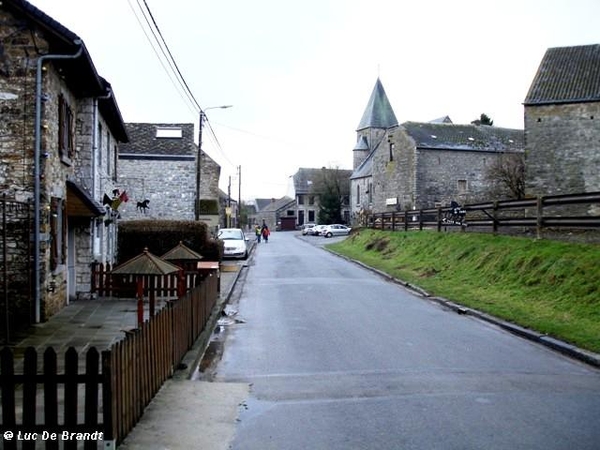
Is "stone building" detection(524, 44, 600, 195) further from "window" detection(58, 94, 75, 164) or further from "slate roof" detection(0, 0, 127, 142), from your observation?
"window" detection(58, 94, 75, 164)

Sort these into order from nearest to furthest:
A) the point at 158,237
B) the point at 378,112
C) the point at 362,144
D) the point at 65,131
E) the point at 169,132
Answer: the point at 65,131 → the point at 158,237 → the point at 169,132 → the point at 362,144 → the point at 378,112

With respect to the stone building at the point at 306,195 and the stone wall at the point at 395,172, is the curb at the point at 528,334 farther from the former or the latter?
the stone building at the point at 306,195

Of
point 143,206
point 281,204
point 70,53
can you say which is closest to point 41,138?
point 70,53

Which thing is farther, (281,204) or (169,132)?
(281,204)

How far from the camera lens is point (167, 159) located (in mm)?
35938

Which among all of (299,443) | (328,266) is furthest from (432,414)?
(328,266)

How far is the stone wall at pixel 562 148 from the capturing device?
3055 centimetres

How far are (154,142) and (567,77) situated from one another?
2284 centimetres

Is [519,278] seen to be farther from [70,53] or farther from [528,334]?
[70,53]

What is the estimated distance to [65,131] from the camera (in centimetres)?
1444

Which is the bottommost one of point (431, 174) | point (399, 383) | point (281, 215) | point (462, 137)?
point (399, 383)

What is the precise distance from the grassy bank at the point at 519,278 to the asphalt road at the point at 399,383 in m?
1.06

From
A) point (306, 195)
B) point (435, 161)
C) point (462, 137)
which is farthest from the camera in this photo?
point (306, 195)

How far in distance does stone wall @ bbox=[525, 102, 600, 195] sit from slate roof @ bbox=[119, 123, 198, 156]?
60.9 feet
